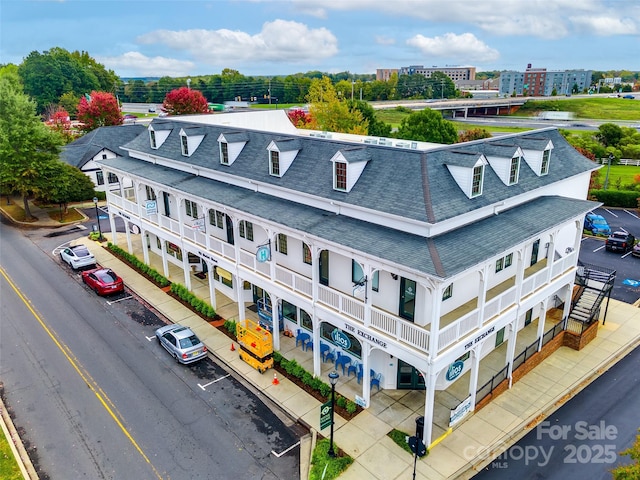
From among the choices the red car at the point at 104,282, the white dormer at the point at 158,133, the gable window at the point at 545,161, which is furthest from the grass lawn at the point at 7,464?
the gable window at the point at 545,161

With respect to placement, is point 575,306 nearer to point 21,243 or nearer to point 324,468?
point 324,468

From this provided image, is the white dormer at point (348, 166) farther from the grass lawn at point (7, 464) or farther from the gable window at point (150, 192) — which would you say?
the gable window at point (150, 192)

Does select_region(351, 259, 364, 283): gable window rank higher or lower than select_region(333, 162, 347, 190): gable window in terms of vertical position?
lower

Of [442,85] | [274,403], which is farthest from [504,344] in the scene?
[442,85]

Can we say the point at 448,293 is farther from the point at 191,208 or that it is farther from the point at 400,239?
the point at 191,208

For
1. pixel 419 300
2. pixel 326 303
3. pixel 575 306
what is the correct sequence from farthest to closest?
pixel 575 306 → pixel 326 303 → pixel 419 300

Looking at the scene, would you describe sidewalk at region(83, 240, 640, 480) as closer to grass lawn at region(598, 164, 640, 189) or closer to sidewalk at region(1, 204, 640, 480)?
sidewalk at region(1, 204, 640, 480)

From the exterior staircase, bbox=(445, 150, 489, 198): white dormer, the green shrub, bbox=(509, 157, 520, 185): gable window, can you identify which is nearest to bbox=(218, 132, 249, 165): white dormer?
bbox=(445, 150, 489, 198): white dormer

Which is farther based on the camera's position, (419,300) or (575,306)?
(575,306)
